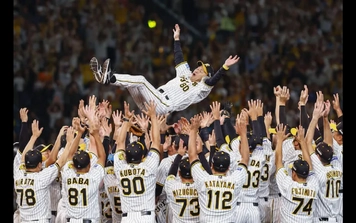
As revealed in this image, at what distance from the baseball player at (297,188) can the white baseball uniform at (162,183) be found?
162 centimetres

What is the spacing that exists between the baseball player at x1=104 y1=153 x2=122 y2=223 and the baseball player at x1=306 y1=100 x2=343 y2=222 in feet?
9.03

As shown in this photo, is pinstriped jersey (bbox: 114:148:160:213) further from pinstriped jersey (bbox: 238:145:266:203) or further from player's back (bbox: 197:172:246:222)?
pinstriped jersey (bbox: 238:145:266:203)

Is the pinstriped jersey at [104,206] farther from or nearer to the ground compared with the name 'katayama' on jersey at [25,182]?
nearer to the ground

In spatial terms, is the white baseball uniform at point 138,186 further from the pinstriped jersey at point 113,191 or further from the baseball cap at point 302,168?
the baseball cap at point 302,168

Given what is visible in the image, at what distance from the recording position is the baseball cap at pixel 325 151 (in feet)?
37.9

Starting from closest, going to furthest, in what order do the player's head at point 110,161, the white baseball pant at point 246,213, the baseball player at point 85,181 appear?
the baseball player at point 85,181
the white baseball pant at point 246,213
the player's head at point 110,161

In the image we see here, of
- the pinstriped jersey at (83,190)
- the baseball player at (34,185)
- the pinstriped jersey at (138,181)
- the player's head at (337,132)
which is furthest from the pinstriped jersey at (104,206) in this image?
the player's head at (337,132)

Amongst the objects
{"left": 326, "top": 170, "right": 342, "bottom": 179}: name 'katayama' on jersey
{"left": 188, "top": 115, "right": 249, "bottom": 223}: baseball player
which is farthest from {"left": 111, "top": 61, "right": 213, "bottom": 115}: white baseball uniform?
{"left": 326, "top": 170, "right": 342, "bottom": 179}: name 'katayama' on jersey

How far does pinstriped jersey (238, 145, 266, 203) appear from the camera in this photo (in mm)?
12258

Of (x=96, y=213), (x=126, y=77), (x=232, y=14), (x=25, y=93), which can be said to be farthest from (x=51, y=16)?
(x=96, y=213)

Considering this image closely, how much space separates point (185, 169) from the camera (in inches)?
452

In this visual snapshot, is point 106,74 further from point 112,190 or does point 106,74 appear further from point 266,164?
point 266,164

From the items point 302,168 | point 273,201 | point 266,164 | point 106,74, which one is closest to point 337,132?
point 266,164

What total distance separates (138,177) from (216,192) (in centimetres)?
106
